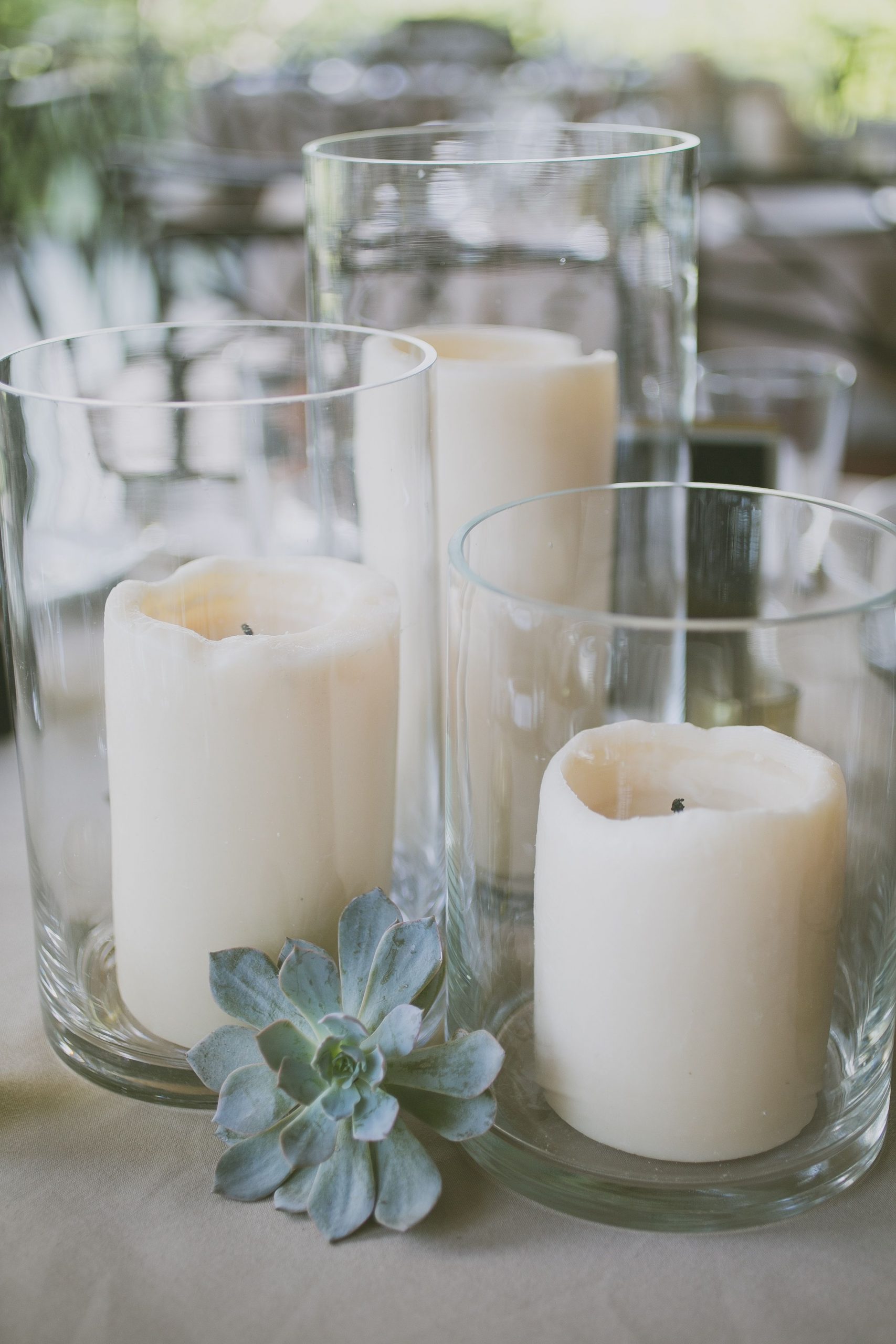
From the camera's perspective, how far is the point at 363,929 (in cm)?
39

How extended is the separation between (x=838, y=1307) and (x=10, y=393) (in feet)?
1.08

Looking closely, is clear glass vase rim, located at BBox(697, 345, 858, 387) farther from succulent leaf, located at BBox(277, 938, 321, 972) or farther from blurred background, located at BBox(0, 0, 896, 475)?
succulent leaf, located at BBox(277, 938, 321, 972)

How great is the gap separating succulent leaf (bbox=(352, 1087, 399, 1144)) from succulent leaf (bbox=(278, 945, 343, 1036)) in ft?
0.08

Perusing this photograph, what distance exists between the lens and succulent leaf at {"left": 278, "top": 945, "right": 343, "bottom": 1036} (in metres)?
0.37

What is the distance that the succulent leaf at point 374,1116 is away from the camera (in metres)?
0.35

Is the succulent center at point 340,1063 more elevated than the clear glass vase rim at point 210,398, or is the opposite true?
the clear glass vase rim at point 210,398

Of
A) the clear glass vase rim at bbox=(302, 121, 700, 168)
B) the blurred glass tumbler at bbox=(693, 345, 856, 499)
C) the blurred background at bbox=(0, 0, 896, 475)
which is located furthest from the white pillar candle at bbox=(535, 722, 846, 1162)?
the blurred background at bbox=(0, 0, 896, 475)

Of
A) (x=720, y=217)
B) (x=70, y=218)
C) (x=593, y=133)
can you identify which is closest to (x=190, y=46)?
(x=720, y=217)

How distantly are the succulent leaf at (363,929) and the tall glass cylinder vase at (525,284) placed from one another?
15cm

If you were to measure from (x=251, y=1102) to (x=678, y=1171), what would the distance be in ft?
0.38

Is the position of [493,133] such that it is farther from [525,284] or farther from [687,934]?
[687,934]

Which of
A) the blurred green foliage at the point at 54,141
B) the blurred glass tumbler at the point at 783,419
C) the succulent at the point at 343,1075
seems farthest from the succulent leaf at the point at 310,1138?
the blurred green foliage at the point at 54,141

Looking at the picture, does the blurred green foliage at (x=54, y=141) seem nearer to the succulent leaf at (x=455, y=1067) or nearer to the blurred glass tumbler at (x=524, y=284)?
the blurred glass tumbler at (x=524, y=284)

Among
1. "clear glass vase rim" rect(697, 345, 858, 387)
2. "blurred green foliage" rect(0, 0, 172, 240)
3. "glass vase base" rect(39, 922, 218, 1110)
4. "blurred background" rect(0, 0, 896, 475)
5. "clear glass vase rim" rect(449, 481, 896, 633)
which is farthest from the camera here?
"blurred background" rect(0, 0, 896, 475)
